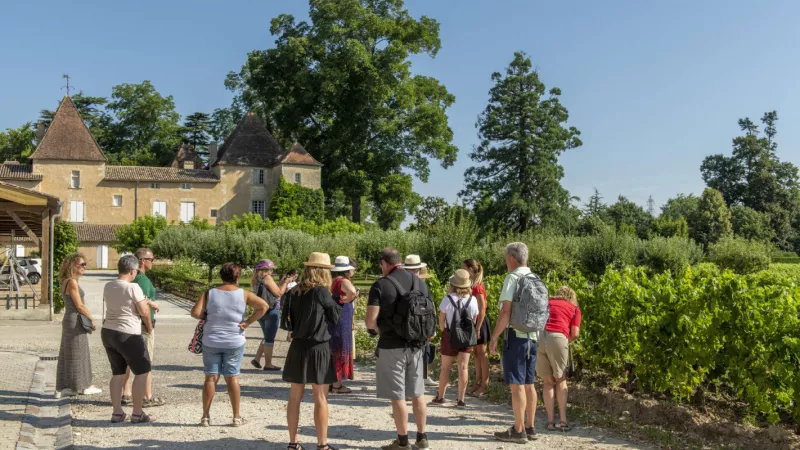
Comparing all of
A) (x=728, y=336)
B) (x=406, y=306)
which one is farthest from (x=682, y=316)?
(x=406, y=306)

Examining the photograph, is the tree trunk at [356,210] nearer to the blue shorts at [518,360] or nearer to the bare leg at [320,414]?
the blue shorts at [518,360]

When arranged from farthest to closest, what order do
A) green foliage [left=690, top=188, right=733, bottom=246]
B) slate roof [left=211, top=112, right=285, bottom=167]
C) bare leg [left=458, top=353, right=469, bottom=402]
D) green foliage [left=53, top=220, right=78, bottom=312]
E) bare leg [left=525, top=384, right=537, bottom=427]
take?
green foliage [left=690, top=188, right=733, bottom=246] → slate roof [left=211, top=112, right=285, bottom=167] → green foliage [left=53, top=220, right=78, bottom=312] → bare leg [left=458, top=353, right=469, bottom=402] → bare leg [left=525, top=384, right=537, bottom=427]

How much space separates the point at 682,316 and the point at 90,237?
61204 millimetres

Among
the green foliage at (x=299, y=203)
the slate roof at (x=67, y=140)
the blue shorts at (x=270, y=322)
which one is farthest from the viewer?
the slate roof at (x=67, y=140)

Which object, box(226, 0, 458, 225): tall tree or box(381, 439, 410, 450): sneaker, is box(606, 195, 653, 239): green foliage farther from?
box(381, 439, 410, 450): sneaker

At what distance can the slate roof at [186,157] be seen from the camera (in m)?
72.9

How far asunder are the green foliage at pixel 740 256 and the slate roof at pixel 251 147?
36192 millimetres

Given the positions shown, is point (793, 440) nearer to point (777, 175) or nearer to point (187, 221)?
point (187, 221)

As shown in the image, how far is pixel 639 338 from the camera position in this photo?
8.20m

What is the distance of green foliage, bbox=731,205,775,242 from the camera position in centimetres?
7431

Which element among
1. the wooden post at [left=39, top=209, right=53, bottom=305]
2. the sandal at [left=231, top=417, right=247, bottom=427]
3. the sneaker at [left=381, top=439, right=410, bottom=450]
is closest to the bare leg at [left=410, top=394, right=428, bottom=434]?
the sneaker at [left=381, top=439, right=410, bottom=450]

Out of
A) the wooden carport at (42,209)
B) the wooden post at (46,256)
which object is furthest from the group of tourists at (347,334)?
the wooden post at (46,256)

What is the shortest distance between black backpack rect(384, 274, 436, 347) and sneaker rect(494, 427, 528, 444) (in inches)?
51.9

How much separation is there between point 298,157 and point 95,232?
18.6m
